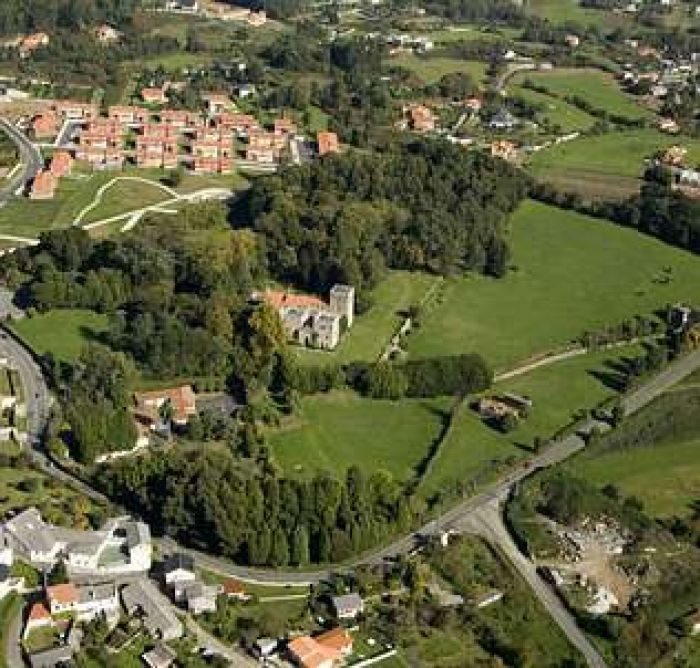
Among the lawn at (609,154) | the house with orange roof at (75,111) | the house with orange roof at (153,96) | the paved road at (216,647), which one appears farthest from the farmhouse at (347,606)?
the house with orange roof at (153,96)

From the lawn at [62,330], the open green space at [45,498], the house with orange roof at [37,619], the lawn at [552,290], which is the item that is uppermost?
the house with orange roof at [37,619]

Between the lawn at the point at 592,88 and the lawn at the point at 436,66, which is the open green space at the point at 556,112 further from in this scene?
the lawn at the point at 436,66

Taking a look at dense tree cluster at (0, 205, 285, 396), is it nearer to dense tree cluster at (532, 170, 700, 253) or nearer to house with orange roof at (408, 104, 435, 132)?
dense tree cluster at (532, 170, 700, 253)

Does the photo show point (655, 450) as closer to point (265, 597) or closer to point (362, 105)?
point (265, 597)

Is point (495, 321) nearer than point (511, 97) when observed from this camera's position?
Yes

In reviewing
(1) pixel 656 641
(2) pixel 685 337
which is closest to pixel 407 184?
(2) pixel 685 337

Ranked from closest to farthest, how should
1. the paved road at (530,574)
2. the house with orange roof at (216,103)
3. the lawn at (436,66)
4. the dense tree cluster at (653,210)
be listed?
the paved road at (530,574)
the dense tree cluster at (653,210)
the house with orange roof at (216,103)
the lawn at (436,66)

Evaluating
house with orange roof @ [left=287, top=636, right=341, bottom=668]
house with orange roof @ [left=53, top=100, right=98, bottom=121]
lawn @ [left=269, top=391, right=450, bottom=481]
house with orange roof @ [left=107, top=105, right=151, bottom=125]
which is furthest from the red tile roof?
house with orange roof @ [left=53, top=100, right=98, bottom=121]
